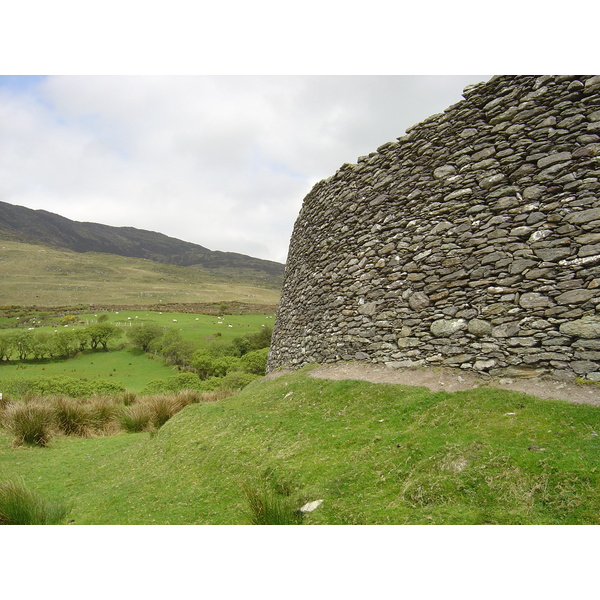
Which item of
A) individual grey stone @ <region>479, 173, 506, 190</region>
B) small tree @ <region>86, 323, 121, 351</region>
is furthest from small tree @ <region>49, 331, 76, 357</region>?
individual grey stone @ <region>479, 173, 506, 190</region>

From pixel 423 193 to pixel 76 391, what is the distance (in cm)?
1855

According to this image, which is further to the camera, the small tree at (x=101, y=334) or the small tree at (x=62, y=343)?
the small tree at (x=101, y=334)

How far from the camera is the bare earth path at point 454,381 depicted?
4934 millimetres

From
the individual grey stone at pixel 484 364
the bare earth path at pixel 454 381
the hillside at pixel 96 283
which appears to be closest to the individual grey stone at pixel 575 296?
the bare earth path at pixel 454 381

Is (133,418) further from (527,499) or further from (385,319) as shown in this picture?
(527,499)

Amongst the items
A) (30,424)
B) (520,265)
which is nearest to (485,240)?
(520,265)

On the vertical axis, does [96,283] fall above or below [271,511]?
above

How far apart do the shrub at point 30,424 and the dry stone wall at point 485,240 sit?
7387 mm

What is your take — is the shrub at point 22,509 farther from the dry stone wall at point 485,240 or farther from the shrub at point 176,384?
the shrub at point 176,384

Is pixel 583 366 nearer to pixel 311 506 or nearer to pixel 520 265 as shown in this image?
pixel 520 265

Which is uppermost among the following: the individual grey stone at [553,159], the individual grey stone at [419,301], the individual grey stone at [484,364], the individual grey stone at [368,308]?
the individual grey stone at [553,159]

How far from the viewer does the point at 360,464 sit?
4.40 m

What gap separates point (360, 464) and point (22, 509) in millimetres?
4101

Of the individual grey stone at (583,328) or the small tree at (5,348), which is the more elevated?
the individual grey stone at (583,328)
